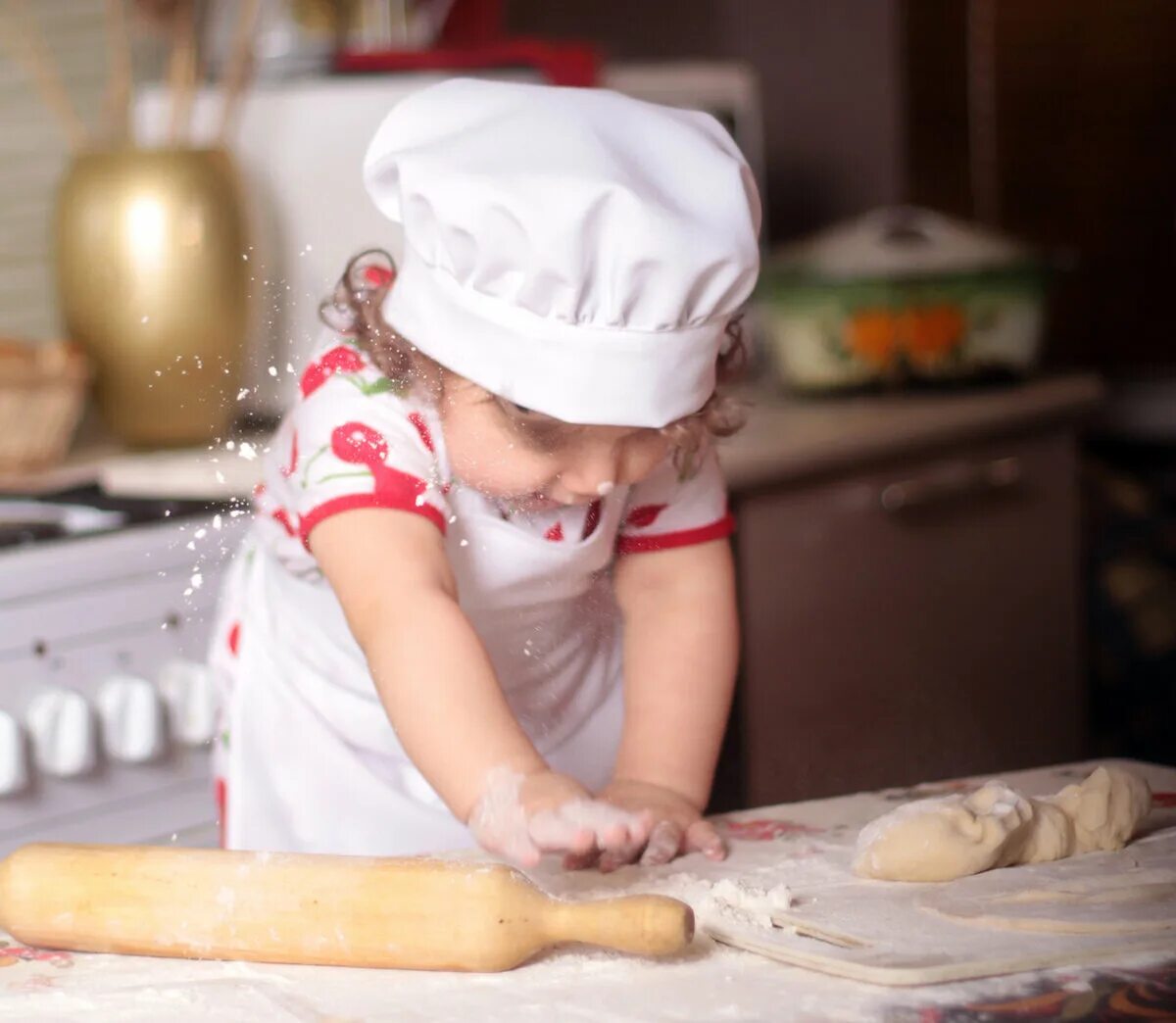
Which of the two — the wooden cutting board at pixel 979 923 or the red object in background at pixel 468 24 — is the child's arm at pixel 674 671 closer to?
the wooden cutting board at pixel 979 923

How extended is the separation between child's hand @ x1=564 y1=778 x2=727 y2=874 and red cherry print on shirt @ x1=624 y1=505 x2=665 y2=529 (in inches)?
3.0

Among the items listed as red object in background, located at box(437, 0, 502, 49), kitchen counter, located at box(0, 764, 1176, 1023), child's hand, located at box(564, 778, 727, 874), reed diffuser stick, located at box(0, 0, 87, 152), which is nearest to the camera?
kitchen counter, located at box(0, 764, 1176, 1023)

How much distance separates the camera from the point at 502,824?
1.32ft

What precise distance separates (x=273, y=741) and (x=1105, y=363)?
1033 millimetres

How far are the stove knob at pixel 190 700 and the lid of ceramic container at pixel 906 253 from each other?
20.9 inches

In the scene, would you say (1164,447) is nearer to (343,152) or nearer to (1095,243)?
(1095,243)

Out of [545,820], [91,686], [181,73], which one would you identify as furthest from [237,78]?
[545,820]

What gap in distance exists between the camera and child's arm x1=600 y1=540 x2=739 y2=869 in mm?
496

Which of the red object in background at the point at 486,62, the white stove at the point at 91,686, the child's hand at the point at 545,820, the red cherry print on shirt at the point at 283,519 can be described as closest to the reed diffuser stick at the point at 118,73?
the red object in background at the point at 486,62

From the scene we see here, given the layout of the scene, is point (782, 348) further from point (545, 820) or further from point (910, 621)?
point (545, 820)

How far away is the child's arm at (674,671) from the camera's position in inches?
19.5

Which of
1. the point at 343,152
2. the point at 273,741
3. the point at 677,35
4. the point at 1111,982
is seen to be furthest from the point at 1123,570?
the point at 1111,982

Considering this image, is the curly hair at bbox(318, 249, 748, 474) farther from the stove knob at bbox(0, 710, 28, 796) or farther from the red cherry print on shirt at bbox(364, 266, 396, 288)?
the stove knob at bbox(0, 710, 28, 796)

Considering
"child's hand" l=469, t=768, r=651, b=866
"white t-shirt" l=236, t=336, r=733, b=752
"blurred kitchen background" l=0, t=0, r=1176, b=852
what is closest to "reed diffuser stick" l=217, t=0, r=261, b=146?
"blurred kitchen background" l=0, t=0, r=1176, b=852
